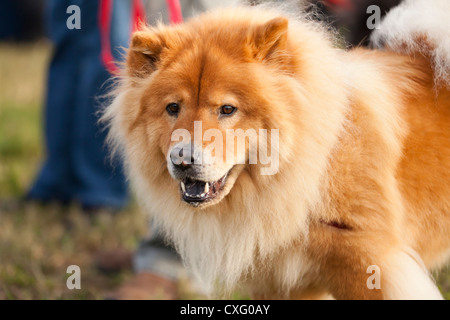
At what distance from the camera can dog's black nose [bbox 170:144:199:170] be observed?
2410 millimetres

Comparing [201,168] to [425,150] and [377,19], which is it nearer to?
[425,150]

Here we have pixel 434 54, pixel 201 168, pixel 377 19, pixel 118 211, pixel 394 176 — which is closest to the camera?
pixel 201 168

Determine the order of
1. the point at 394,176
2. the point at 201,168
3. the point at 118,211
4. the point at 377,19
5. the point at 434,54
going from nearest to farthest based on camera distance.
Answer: the point at 201,168 → the point at 394,176 → the point at 434,54 → the point at 377,19 → the point at 118,211

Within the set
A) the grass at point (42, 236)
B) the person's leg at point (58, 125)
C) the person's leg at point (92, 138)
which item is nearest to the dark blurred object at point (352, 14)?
the grass at point (42, 236)

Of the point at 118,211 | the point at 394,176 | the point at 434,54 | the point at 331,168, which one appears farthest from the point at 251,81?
the point at 118,211

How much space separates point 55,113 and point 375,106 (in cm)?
341

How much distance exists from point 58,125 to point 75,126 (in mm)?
179

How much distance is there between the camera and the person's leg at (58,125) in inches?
201

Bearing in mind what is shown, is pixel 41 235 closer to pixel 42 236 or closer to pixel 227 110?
pixel 42 236

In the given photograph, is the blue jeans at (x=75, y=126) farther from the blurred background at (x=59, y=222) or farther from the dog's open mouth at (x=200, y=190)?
the dog's open mouth at (x=200, y=190)

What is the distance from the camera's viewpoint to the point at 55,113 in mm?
5184

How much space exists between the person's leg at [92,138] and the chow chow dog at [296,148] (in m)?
2.16

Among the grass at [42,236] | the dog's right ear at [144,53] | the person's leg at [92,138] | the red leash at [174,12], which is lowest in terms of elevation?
the grass at [42,236]

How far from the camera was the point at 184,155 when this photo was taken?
241 centimetres
